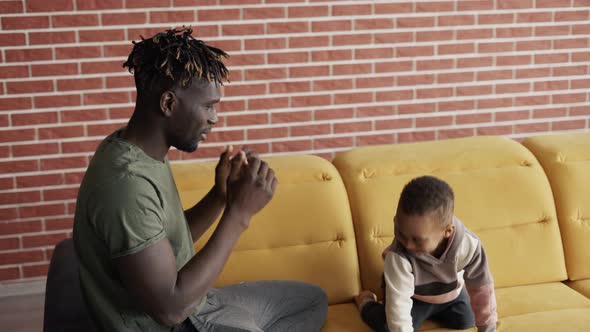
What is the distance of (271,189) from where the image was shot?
6.63 feet

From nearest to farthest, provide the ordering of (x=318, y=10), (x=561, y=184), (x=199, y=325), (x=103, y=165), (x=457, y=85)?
(x=103, y=165), (x=199, y=325), (x=561, y=184), (x=318, y=10), (x=457, y=85)

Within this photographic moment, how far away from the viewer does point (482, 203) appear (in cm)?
281

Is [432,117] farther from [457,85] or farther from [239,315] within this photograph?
[239,315]

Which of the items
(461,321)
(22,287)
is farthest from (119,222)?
(22,287)

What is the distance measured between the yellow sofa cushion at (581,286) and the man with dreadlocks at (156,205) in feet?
4.50

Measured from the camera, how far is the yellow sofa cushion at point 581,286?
2.80m

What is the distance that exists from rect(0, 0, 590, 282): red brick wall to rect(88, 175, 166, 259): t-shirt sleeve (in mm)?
1877

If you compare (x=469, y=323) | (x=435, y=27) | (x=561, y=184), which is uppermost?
(x=435, y=27)

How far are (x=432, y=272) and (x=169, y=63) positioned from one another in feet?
3.60

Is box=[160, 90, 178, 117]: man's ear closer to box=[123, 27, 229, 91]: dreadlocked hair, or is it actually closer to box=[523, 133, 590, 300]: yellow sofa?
box=[123, 27, 229, 91]: dreadlocked hair

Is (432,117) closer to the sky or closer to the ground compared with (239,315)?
Answer: closer to the sky

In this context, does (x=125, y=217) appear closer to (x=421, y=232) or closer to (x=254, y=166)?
(x=254, y=166)

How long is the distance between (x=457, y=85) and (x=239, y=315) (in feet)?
7.08

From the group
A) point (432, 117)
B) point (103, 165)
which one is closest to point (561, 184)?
point (432, 117)
